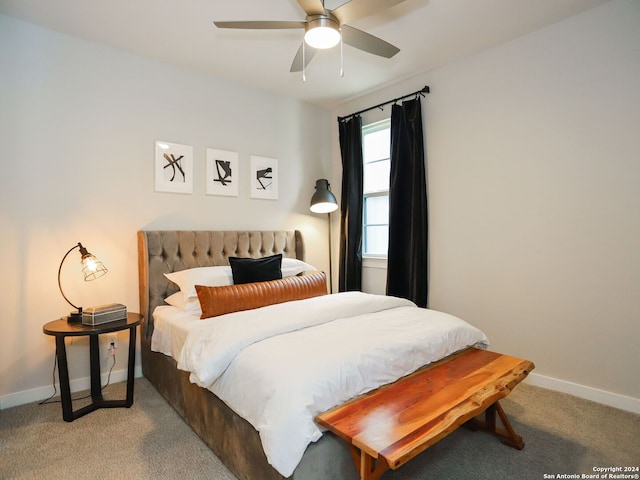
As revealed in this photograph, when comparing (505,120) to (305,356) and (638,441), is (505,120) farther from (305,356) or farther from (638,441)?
(305,356)

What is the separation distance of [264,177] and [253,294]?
1607 millimetres

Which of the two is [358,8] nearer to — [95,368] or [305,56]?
[305,56]

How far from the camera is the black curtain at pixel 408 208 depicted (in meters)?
3.37

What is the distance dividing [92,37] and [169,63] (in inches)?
23.0

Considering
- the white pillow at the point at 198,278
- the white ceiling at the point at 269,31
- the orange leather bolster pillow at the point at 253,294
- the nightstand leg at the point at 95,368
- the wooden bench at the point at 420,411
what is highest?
the white ceiling at the point at 269,31

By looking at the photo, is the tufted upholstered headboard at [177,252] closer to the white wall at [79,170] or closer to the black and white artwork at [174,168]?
the white wall at [79,170]

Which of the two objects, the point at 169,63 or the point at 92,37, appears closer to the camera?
the point at 92,37

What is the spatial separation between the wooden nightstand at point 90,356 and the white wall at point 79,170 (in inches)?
11.8

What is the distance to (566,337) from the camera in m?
2.62

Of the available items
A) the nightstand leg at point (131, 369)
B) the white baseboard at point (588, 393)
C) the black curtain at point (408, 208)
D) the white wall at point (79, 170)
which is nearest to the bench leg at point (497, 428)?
the white baseboard at point (588, 393)

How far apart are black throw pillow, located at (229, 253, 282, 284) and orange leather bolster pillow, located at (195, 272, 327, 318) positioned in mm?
154

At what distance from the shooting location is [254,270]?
2.82m

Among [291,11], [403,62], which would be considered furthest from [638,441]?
[291,11]

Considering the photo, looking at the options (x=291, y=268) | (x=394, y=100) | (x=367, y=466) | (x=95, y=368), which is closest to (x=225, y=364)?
(x=367, y=466)
